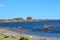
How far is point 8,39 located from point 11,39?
0.49 m

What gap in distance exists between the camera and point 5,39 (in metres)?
28.2

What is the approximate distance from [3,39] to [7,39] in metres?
0.49

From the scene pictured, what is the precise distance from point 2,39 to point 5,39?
0.39 metres

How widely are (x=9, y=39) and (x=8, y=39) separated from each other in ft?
0.42

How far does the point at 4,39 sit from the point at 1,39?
36 centimetres

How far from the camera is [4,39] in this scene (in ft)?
92.1

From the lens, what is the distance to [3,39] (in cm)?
2811

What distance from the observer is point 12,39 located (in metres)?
28.8

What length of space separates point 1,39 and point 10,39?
1159 millimetres

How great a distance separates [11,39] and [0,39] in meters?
1.40

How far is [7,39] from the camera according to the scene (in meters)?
28.2

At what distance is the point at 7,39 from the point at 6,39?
0.12 meters

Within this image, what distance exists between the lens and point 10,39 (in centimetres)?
2848

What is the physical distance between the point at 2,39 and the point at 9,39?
88 cm
